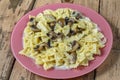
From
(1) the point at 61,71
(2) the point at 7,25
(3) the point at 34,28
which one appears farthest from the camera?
(2) the point at 7,25

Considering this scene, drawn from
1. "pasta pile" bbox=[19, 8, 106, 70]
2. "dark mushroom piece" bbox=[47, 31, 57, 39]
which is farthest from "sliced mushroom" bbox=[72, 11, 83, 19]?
"dark mushroom piece" bbox=[47, 31, 57, 39]

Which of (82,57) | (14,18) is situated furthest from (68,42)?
(14,18)

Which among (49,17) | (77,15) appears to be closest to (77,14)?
(77,15)

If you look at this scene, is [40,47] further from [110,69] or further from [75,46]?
[110,69]

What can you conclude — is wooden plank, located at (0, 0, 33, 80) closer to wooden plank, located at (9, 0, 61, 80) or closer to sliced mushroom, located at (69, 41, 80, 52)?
wooden plank, located at (9, 0, 61, 80)

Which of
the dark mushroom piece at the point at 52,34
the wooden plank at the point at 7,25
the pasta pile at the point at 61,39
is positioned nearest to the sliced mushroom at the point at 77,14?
the pasta pile at the point at 61,39

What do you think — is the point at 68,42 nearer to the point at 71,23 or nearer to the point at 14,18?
the point at 71,23
